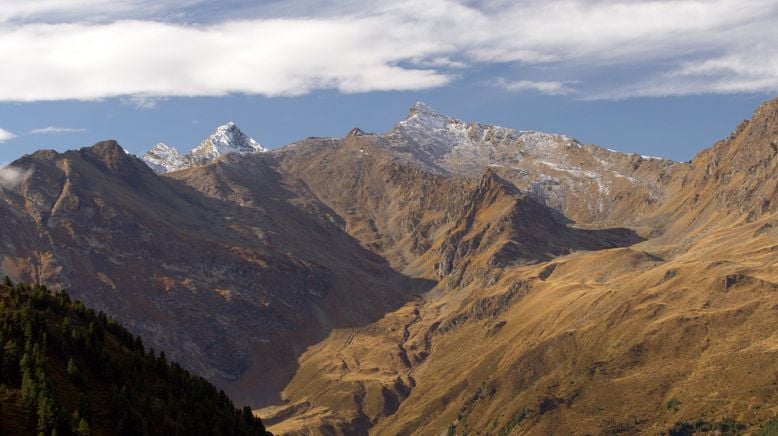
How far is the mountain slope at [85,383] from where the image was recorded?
12900 cm

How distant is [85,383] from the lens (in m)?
147

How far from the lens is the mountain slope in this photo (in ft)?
423

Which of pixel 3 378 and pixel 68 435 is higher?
pixel 3 378

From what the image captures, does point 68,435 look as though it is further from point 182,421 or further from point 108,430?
point 182,421

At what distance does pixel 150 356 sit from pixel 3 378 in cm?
4350

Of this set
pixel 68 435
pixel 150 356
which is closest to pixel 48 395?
pixel 68 435

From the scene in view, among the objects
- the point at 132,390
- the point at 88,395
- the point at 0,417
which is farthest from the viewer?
the point at 132,390

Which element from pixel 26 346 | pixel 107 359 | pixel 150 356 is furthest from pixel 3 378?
pixel 150 356

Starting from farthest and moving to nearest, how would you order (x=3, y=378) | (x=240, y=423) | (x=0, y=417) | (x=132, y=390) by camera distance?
(x=240, y=423) → (x=132, y=390) → (x=3, y=378) → (x=0, y=417)

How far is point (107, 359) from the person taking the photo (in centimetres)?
15600

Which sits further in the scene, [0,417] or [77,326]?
[77,326]

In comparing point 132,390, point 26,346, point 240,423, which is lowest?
point 240,423

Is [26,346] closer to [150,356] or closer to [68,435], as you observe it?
[68,435]

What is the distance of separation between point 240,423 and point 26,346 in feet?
147
